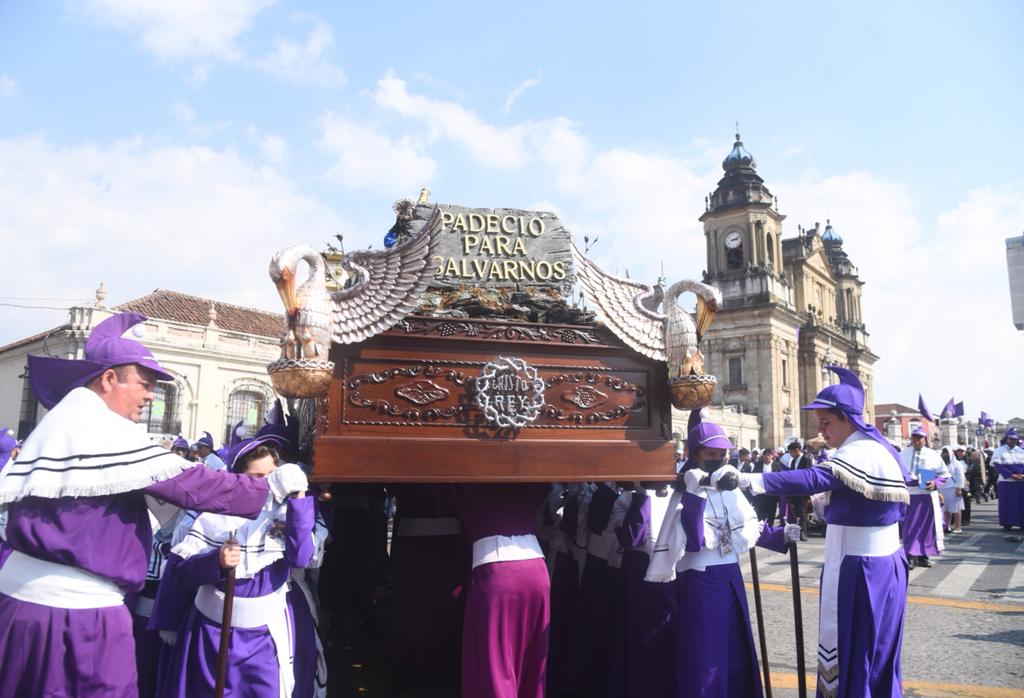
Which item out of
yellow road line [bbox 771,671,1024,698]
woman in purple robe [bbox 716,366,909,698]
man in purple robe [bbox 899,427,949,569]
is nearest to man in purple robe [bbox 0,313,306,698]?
woman in purple robe [bbox 716,366,909,698]

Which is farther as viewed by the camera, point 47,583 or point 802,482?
point 802,482

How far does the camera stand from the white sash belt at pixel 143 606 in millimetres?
3984

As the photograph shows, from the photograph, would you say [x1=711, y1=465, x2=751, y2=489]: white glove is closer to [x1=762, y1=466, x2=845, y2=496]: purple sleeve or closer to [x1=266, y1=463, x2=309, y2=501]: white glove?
[x1=762, y1=466, x2=845, y2=496]: purple sleeve

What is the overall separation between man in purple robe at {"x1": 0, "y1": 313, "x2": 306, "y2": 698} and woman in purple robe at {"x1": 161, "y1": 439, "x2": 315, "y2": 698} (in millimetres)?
484

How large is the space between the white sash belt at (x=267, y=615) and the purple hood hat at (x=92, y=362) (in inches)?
44.6

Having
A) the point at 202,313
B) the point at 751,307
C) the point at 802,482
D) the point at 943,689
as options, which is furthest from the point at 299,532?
the point at 751,307

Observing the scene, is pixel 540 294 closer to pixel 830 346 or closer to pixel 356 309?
pixel 356 309

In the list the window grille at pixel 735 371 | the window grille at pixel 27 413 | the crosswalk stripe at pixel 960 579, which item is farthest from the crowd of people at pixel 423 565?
the window grille at pixel 735 371

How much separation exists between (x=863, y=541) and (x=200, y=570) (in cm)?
357

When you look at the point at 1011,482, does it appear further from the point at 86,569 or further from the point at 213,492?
the point at 86,569

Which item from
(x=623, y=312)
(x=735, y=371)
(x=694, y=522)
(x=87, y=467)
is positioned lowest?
(x=694, y=522)

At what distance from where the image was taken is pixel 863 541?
402 cm

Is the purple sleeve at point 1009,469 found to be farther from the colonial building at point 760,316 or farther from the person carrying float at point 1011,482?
the colonial building at point 760,316

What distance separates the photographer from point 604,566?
5.17 meters
